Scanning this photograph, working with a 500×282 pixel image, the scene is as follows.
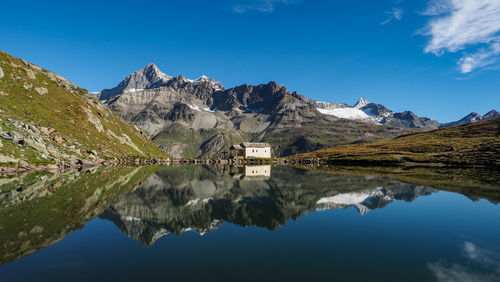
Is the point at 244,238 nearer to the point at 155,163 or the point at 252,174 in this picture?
the point at 252,174

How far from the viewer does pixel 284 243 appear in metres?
17.5

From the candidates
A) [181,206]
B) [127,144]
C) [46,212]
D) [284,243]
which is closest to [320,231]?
[284,243]

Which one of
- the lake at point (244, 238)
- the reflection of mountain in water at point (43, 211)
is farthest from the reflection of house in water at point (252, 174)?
the lake at point (244, 238)

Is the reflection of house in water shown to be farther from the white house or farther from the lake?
the white house

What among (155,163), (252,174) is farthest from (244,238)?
(155,163)

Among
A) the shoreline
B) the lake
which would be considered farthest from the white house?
the lake

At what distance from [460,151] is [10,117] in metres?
153

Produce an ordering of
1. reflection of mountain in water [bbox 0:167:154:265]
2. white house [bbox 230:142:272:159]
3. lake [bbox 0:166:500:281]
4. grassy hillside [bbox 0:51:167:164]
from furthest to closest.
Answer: white house [bbox 230:142:272:159]
grassy hillside [bbox 0:51:167:164]
reflection of mountain in water [bbox 0:167:154:265]
lake [bbox 0:166:500:281]

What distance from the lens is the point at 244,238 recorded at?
18594 mm

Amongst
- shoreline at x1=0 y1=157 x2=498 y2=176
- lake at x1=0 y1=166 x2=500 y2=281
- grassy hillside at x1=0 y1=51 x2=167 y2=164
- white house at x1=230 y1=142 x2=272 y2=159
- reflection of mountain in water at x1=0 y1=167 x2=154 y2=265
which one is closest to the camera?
lake at x1=0 y1=166 x2=500 y2=281

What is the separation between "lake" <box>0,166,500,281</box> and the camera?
509 inches

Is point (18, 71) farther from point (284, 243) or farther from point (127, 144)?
point (284, 243)

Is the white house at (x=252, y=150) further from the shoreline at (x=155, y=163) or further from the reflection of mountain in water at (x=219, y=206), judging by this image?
the reflection of mountain in water at (x=219, y=206)

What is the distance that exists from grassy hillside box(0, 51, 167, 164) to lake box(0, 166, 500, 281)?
36.5 meters
